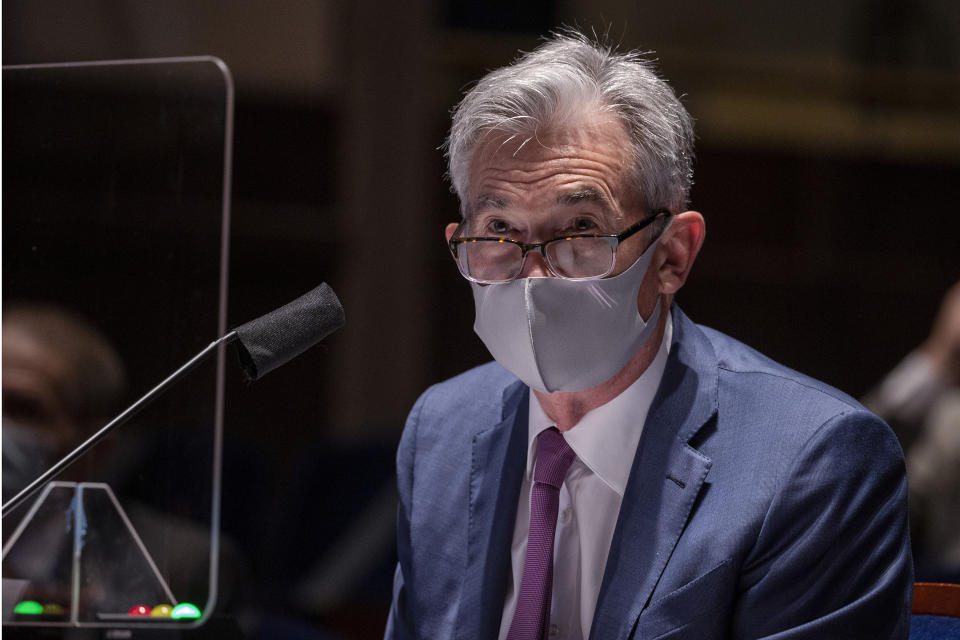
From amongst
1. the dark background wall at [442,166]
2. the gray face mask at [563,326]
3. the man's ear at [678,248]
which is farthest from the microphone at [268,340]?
the dark background wall at [442,166]

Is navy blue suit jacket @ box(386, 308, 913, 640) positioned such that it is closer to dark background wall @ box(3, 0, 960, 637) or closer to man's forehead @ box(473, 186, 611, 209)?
man's forehead @ box(473, 186, 611, 209)

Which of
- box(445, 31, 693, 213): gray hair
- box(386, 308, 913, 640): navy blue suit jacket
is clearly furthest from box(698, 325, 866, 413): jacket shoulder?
box(445, 31, 693, 213): gray hair

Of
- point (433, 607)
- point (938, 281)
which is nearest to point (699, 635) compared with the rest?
point (433, 607)

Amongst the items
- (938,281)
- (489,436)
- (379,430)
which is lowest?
(379,430)

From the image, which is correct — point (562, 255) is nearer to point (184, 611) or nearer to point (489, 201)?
Answer: point (489, 201)

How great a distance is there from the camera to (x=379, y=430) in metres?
4.57

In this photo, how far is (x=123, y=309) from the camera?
5.57ft

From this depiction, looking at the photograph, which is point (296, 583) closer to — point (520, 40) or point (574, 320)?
point (574, 320)

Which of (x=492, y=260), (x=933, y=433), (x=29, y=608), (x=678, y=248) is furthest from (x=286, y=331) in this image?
(x=933, y=433)

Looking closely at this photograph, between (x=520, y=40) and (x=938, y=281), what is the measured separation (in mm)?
2177

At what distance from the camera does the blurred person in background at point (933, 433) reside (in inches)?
118

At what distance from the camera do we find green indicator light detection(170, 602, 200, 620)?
162 cm

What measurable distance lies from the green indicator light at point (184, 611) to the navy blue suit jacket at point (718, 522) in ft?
0.96

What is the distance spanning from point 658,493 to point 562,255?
337mm
